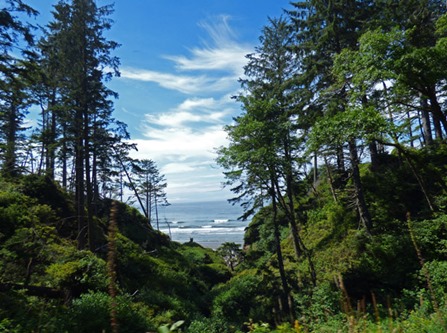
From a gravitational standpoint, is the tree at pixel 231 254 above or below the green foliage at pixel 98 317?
below

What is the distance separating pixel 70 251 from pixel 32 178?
9173 mm

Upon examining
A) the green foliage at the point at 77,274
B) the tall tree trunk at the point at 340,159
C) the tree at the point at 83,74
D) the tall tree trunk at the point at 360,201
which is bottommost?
the green foliage at the point at 77,274

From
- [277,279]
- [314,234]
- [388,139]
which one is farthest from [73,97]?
[314,234]

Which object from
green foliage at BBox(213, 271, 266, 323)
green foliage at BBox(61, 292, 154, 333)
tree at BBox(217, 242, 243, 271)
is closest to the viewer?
green foliage at BBox(61, 292, 154, 333)

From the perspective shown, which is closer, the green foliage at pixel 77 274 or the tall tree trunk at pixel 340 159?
the green foliage at pixel 77 274

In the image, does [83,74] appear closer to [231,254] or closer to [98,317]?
[98,317]

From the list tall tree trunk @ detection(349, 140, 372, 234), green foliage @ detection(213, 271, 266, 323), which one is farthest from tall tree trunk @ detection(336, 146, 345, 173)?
green foliage @ detection(213, 271, 266, 323)

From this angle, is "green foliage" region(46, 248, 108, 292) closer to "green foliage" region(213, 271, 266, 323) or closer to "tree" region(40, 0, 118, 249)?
"tree" region(40, 0, 118, 249)

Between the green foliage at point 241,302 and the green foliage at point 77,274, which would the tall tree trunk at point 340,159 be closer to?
the green foliage at point 241,302

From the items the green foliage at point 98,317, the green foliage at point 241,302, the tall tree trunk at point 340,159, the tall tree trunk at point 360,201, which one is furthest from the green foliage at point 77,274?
the tall tree trunk at point 360,201

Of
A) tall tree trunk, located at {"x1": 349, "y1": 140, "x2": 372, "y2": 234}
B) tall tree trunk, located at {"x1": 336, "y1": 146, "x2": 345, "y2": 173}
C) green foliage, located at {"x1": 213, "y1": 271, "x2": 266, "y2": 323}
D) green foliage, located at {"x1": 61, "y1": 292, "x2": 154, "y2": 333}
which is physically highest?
tall tree trunk, located at {"x1": 336, "y1": 146, "x2": 345, "y2": 173}

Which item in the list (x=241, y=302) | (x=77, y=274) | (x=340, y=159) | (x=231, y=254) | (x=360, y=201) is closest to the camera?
(x=77, y=274)

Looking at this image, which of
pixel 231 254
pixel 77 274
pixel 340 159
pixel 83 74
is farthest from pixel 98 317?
pixel 231 254

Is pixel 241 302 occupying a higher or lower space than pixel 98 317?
lower
